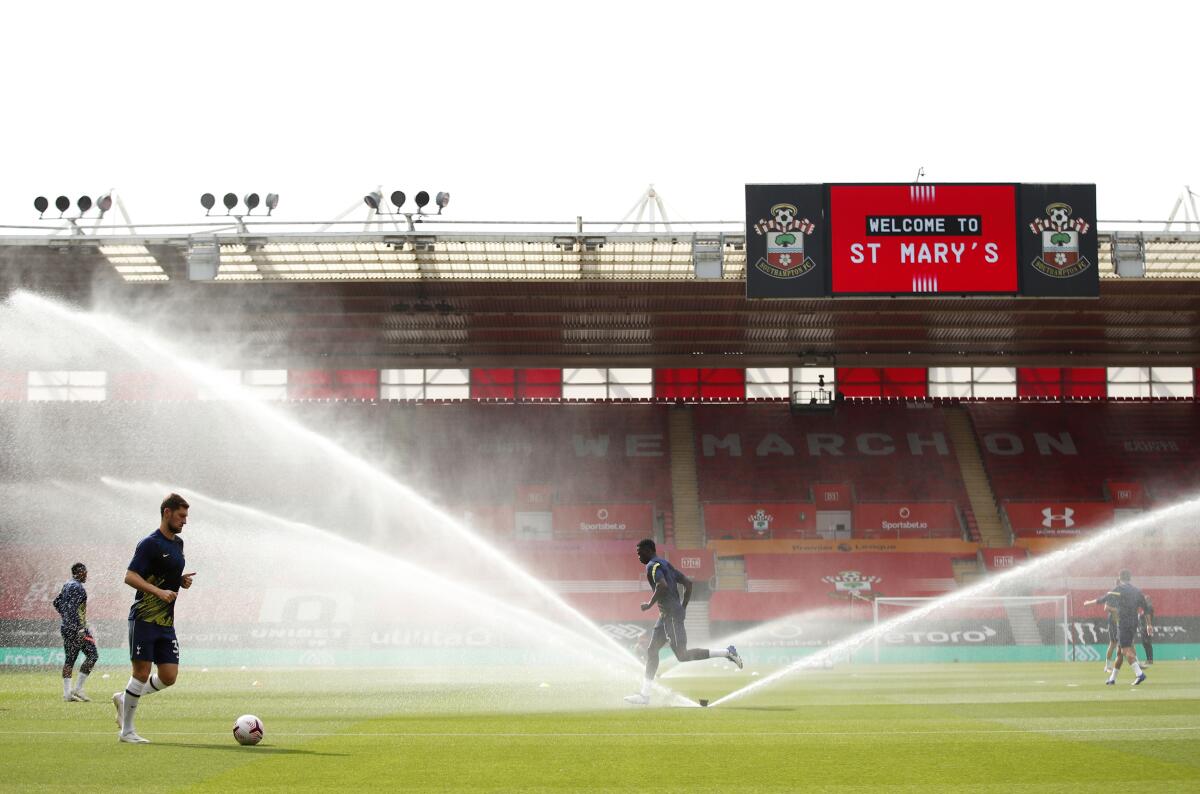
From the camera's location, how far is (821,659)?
100 ft

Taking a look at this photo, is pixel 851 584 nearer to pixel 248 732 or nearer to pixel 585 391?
pixel 585 391

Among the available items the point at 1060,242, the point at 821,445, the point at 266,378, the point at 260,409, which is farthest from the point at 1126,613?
the point at 260,409

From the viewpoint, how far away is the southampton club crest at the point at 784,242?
30.1 meters

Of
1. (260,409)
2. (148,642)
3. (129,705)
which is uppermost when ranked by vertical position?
(260,409)

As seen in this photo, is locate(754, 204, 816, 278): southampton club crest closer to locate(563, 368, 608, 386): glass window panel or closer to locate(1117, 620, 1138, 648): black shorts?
locate(1117, 620, 1138, 648): black shorts

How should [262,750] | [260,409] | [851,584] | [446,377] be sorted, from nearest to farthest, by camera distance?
[262,750] < [851,584] < [446,377] < [260,409]

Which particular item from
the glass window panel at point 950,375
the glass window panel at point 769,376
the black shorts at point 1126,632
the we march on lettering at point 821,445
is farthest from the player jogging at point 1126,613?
the glass window panel at point 950,375

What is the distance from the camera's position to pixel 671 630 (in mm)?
15203

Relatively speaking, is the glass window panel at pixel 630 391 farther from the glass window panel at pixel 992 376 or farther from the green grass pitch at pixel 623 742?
the green grass pitch at pixel 623 742

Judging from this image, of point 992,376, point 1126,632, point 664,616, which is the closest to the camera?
point 664,616

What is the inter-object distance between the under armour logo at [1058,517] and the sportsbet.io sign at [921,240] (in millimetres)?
13785

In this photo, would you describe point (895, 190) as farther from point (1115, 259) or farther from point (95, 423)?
point (95, 423)

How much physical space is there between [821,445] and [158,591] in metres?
37.1

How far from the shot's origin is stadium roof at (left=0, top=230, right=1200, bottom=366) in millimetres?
32594
